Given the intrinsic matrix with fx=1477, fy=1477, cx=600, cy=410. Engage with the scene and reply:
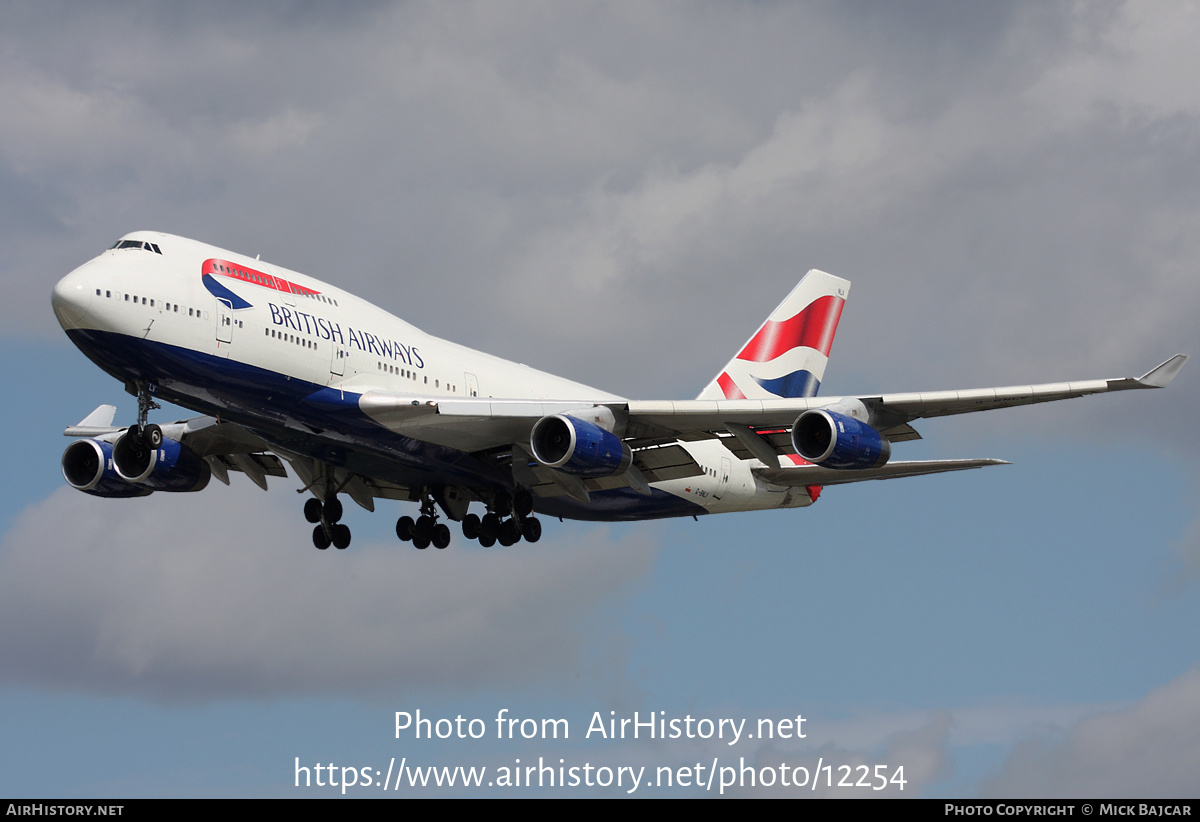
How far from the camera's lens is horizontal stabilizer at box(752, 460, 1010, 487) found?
4175 cm

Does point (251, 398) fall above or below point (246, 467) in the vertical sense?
below

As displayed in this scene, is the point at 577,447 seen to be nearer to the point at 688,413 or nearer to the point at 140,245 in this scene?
the point at 688,413

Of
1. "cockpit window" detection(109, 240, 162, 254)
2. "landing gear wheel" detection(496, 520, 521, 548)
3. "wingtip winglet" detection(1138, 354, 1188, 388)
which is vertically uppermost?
"cockpit window" detection(109, 240, 162, 254)

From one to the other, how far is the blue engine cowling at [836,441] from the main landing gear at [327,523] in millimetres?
15364

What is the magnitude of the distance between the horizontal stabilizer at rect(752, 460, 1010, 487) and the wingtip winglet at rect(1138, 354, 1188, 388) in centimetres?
699

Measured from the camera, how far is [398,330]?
40.0 m

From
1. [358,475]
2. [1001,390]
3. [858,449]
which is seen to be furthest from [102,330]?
[1001,390]

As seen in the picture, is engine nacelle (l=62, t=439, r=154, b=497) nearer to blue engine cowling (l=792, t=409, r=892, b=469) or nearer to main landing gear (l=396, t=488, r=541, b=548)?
main landing gear (l=396, t=488, r=541, b=548)

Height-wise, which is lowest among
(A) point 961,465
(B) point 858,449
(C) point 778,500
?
(B) point 858,449

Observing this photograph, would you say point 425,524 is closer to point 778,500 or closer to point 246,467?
point 246,467

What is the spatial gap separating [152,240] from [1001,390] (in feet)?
68.8

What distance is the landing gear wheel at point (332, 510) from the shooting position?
44.8 meters

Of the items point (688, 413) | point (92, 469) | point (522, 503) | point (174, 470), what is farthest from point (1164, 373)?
point (92, 469)

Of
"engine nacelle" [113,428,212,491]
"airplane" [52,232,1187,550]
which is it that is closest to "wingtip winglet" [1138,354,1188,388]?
"airplane" [52,232,1187,550]
